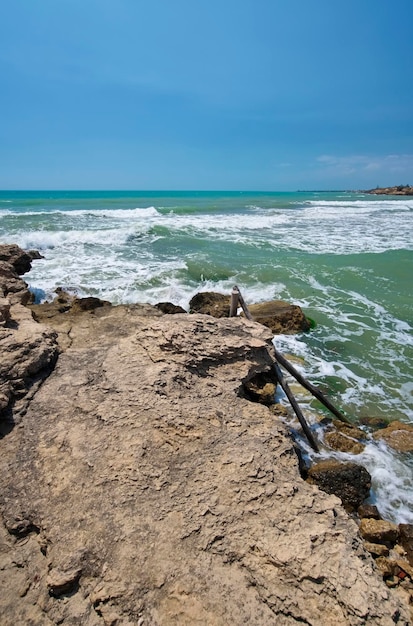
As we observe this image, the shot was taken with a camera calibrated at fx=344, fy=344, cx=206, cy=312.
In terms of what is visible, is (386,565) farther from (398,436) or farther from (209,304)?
(209,304)

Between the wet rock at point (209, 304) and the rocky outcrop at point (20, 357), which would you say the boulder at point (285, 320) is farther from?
the rocky outcrop at point (20, 357)

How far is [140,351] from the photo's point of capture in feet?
13.0

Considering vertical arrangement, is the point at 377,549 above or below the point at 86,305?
below

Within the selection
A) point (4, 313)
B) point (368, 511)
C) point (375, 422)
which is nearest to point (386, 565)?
point (368, 511)

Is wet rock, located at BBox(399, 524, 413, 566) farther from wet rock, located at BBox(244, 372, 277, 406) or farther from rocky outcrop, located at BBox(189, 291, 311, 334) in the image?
rocky outcrop, located at BBox(189, 291, 311, 334)

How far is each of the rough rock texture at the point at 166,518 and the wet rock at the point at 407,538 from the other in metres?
1.94

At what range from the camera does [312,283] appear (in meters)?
12.5

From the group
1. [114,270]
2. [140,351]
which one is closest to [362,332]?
[140,351]

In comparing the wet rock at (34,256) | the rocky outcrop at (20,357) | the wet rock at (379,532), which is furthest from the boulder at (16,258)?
the wet rock at (379,532)

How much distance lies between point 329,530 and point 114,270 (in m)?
12.4

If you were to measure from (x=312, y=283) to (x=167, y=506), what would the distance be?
36.5 feet

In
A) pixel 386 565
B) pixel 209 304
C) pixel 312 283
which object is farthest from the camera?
pixel 312 283

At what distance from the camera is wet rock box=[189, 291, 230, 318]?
901 centimetres

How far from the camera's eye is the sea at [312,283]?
5852 mm
